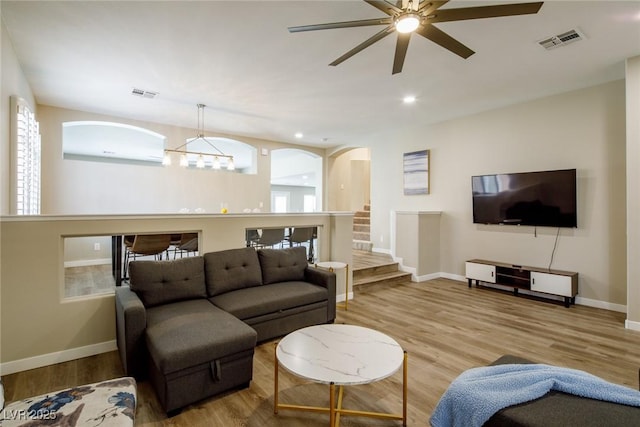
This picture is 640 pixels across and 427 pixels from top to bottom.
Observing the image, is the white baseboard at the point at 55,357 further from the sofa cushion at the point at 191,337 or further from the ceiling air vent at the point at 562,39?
the ceiling air vent at the point at 562,39

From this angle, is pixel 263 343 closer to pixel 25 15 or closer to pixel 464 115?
pixel 25 15

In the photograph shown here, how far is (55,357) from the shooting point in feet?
8.70

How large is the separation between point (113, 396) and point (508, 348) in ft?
10.6

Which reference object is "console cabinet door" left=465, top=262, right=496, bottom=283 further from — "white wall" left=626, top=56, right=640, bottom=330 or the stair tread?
"white wall" left=626, top=56, right=640, bottom=330

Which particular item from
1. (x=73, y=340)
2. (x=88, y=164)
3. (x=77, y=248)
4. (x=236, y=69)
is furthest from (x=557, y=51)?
(x=88, y=164)

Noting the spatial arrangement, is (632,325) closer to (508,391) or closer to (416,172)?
(508,391)

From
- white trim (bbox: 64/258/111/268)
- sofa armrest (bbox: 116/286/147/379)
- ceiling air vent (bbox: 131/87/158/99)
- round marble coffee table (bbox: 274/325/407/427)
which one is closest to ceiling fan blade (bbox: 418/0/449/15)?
round marble coffee table (bbox: 274/325/407/427)

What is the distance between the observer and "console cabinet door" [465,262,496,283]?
487cm

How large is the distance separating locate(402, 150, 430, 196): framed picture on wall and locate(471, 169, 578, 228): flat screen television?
3.21ft

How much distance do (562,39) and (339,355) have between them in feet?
11.7

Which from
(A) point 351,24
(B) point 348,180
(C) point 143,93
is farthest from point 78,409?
(B) point 348,180

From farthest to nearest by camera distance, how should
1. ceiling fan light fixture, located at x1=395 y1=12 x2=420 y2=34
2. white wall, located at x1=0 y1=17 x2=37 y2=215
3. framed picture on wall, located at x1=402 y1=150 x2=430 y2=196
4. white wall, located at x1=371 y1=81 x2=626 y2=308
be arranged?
framed picture on wall, located at x1=402 y1=150 x2=430 y2=196, white wall, located at x1=371 y1=81 x2=626 y2=308, white wall, located at x1=0 y1=17 x2=37 y2=215, ceiling fan light fixture, located at x1=395 y1=12 x2=420 y2=34

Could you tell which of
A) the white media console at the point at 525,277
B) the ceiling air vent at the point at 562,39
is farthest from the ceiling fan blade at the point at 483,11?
the white media console at the point at 525,277

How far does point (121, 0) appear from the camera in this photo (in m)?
2.43
